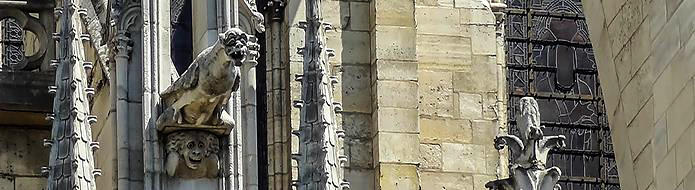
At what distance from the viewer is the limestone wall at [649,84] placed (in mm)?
18469

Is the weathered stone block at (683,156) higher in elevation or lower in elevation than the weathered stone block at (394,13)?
lower

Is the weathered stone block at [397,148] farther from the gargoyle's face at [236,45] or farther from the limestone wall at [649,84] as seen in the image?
the limestone wall at [649,84]

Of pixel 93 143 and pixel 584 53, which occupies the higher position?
pixel 584 53

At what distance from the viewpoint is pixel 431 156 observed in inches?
1089

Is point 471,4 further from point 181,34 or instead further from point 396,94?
point 181,34

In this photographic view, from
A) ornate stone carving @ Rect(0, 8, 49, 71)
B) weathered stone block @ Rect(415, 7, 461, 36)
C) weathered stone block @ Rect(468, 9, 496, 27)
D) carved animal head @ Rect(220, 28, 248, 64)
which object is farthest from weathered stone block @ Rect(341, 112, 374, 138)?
carved animal head @ Rect(220, 28, 248, 64)

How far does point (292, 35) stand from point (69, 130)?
5.10 metres

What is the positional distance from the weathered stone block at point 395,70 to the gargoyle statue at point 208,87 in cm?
570

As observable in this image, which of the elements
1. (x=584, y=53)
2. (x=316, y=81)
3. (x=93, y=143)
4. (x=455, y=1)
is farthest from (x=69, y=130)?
(x=584, y=53)

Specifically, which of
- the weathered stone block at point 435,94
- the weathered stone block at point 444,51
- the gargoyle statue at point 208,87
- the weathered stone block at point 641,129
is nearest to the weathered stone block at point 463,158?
the weathered stone block at point 435,94

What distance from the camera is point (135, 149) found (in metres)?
21.3

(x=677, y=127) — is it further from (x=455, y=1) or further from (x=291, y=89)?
(x=455, y=1)

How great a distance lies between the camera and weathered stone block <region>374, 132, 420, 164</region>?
2647 centimetres

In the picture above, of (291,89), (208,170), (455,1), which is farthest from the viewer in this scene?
(455,1)
